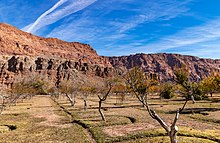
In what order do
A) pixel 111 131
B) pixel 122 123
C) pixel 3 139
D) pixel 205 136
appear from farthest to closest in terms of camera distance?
pixel 122 123
pixel 111 131
pixel 3 139
pixel 205 136

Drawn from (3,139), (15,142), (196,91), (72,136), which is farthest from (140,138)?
(196,91)

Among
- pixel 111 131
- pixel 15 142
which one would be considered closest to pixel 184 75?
pixel 111 131

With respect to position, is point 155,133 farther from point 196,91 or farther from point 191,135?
point 196,91

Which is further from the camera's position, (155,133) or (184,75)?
(184,75)

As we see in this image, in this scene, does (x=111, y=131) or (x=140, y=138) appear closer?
(x=140, y=138)

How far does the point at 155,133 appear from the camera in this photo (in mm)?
30719

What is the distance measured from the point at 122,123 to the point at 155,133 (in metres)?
11.7

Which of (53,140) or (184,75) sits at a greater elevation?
(184,75)

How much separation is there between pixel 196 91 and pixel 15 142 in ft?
299

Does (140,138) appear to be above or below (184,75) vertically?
below

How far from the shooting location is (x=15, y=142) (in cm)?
2877

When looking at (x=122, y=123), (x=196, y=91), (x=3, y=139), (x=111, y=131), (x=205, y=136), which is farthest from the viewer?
(x=196, y=91)

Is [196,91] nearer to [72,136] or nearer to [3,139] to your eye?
[72,136]

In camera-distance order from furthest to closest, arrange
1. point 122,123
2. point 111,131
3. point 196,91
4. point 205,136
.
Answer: point 196,91
point 122,123
point 111,131
point 205,136
